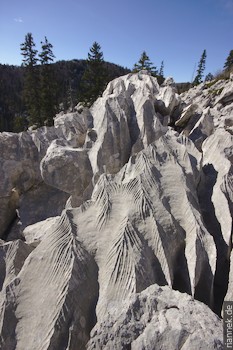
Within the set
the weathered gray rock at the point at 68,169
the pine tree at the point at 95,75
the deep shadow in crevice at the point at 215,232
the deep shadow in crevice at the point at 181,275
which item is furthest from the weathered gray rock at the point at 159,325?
the pine tree at the point at 95,75

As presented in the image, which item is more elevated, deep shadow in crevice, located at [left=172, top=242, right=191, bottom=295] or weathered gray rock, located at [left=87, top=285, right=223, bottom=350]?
weathered gray rock, located at [left=87, top=285, right=223, bottom=350]

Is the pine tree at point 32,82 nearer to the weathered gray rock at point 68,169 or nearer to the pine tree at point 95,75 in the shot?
the pine tree at point 95,75

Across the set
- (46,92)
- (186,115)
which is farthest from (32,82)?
(186,115)

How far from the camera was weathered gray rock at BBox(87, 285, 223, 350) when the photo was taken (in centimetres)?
286

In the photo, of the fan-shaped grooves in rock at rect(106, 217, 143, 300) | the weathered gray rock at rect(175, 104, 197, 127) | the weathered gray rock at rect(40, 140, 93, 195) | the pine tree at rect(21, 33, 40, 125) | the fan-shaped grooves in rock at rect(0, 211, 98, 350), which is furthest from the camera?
the pine tree at rect(21, 33, 40, 125)

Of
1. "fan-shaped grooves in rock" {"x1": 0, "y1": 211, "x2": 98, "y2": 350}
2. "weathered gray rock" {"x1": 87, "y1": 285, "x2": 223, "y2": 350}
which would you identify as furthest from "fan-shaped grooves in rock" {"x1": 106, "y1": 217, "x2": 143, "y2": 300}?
"weathered gray rock" {"x1": 87, "y1": 285, "x2": 223, "y2": 350}

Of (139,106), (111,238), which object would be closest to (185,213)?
(111,238)

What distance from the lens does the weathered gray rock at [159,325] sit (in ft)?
9.37

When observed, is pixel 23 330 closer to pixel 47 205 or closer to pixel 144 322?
pixel 144 322

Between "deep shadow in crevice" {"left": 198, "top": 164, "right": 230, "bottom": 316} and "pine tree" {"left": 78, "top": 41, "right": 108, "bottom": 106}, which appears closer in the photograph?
"deep shadow in crevice" {"left": 198, "top": 164, "right": 230, "bottom": 316}

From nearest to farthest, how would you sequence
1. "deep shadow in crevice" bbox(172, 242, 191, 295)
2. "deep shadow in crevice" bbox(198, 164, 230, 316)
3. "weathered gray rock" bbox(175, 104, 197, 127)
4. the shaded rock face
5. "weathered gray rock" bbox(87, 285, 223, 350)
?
1. "weathered gray rock" bbox(87, 285, 223, 350)
2. the shaded rock face
3. "deep shadow in crevice" bbox(172, 242, 191, 295)
4. "deep shadow in crevice" bbox(198, 164, 230, 316)
5. "weathered gray rock" bbox(175, 104, 197, 127)

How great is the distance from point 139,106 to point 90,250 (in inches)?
308

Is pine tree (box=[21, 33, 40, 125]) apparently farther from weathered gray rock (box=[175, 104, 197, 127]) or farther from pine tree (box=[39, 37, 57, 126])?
weathered gray rock (box=[175, 104, 197, 127])

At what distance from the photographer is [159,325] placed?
10.1 feet
